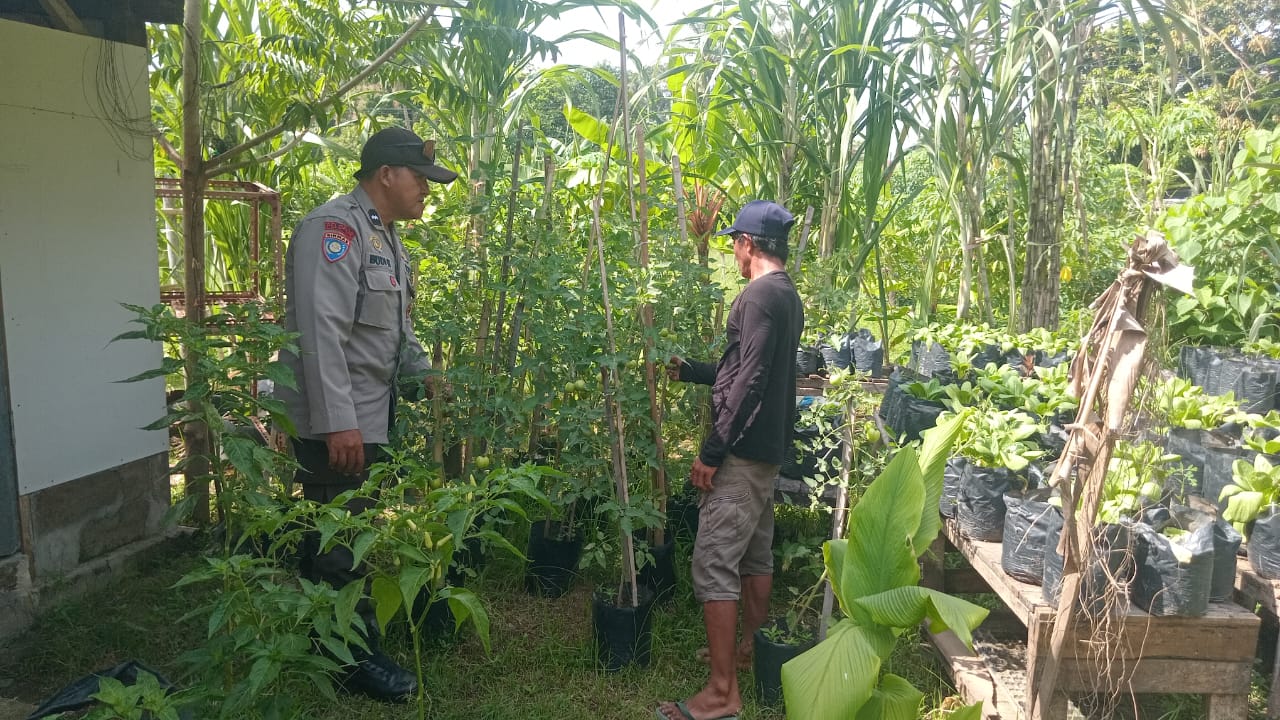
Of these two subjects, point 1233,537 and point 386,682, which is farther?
point 386,682

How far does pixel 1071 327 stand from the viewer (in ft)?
17.2

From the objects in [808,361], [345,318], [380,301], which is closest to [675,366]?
[380,301]

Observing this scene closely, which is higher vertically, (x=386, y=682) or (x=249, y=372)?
(x=249, y=372)

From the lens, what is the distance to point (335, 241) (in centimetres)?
301

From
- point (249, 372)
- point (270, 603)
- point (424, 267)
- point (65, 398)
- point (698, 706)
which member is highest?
point (424, 267)

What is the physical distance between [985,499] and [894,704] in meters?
1.00

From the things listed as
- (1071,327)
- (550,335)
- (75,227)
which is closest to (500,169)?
(550,335)

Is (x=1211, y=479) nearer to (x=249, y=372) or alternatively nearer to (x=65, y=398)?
(x=249, y=372)

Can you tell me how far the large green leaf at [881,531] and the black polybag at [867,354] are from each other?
2923 millimetres

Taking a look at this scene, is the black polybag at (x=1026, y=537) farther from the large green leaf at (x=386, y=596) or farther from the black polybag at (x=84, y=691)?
the black polybag at (x=84, y=691)

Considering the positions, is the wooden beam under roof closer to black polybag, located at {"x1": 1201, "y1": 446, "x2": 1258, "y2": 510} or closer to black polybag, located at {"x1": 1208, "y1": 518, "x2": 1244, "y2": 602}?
black polybag, located at {"x1": 1208, "y1": 518, "x2": 1244, "y2": 602}

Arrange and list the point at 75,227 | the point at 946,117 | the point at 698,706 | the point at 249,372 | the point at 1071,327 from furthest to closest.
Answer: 1. the point at 1071,327
2. the point at 946,117
3. the point at 75,227
4. the point at 698,706
5. the point at 249,372

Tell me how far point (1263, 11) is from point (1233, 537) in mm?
16650

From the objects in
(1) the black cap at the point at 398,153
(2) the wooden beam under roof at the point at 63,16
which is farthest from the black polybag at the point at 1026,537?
(2) the wooden beam under roof at the point at 63,16
